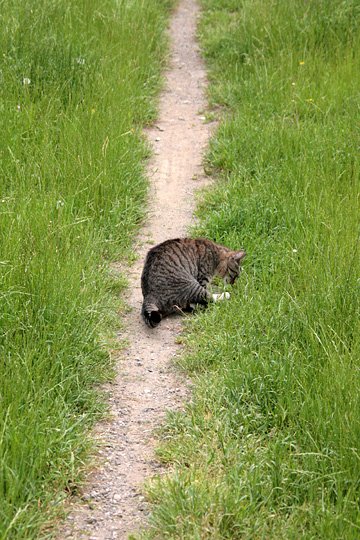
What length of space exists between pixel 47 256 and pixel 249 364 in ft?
4.56

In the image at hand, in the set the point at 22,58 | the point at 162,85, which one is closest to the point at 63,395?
the point at 22,58

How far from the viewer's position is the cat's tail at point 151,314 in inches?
216

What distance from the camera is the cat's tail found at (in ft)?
18.0

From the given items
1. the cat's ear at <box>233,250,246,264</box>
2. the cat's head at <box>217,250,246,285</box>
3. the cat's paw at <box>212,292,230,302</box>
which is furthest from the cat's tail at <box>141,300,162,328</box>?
the cat's ear at <box>233,250,246,264</box>

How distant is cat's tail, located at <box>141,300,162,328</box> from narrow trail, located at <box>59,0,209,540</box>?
2.2 inches

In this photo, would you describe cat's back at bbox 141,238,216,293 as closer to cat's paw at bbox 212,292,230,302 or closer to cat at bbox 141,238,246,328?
cat at bbox 141,238,246,328

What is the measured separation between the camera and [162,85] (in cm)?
980

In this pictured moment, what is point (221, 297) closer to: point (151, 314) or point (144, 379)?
point (151, 314)

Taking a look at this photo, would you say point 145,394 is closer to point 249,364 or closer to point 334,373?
point 249,364

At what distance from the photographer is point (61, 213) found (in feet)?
19.1

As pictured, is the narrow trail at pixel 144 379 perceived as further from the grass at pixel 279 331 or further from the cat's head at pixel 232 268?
the cat's head at pixel 232 268

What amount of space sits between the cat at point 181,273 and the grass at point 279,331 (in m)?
0.17

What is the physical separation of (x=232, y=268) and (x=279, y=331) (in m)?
1.07

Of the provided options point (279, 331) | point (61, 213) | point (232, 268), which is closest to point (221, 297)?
point (232, 268)
